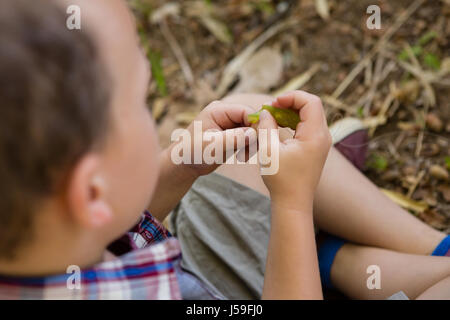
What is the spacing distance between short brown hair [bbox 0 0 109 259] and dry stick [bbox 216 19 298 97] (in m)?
1.28

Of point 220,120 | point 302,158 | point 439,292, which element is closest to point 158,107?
point 220,120

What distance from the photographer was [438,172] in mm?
1442

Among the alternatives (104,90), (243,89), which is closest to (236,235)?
(104,90)

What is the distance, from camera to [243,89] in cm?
182

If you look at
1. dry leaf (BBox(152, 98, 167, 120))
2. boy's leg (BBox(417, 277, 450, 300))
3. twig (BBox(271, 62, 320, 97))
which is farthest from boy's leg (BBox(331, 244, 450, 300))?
dry leaf (BBox(152, 98, 167, 120))

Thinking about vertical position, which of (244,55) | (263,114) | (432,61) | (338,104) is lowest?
(263,114)

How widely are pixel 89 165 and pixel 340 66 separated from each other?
134cm

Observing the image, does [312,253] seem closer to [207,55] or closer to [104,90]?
[104,90]

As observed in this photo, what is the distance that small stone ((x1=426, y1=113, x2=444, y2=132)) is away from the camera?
1.51 m

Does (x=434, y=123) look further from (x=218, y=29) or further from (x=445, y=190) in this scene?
(x=218, y=29)

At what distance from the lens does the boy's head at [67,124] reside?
0.54 m

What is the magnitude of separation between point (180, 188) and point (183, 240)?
171 millimetres

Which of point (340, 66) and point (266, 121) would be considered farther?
point (340, 66)

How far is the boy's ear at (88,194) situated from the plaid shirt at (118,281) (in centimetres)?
12
